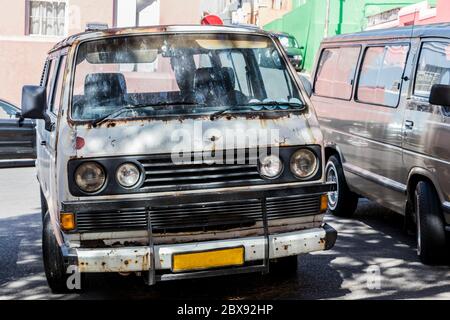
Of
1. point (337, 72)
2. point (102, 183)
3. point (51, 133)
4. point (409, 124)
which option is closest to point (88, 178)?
point (102, 183)

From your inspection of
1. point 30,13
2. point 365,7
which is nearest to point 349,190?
point 30,13

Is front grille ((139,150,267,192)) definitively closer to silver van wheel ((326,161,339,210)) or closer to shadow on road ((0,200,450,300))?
shadow on road ((0,200,450,300))

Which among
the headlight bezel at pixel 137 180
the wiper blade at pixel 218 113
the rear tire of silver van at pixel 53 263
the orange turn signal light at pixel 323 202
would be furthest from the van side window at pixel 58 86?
the orange turn signal light at pixel 323 202

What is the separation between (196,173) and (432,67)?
9.65 feet

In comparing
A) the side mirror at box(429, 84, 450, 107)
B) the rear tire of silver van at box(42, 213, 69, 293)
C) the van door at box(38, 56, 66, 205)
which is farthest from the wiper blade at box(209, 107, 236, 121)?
the side mirror at box(429, 84, 450, 107)

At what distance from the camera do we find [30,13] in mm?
20859

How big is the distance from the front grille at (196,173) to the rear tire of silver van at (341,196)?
3.80 meters

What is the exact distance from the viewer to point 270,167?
17.1ft

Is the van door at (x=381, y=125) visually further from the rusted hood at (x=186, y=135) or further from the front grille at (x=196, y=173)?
the front grille at (x=196, y=173)

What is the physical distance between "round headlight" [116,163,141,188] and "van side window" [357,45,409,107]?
3321 millimetres

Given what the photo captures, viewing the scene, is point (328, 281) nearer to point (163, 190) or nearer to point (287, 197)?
point (287, 197)

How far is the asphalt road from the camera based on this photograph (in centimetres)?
581

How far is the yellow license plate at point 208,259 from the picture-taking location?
4.94 metres
